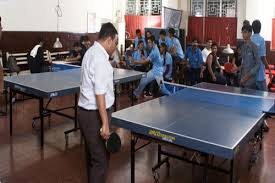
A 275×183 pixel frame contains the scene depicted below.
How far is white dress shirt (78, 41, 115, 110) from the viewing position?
8.49ft

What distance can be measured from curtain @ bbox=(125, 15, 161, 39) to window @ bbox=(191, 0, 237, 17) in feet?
4.58

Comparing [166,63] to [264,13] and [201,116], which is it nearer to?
[201,116]

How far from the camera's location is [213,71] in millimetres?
6984

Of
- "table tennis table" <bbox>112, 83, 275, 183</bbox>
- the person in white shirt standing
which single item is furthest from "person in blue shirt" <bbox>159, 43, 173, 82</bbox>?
the person in white shirt standing

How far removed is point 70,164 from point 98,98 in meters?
1.72

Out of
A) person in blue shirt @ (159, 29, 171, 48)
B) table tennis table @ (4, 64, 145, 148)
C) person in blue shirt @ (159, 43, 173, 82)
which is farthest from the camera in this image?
person in blue shirt @ (159, 29, 171, 48)

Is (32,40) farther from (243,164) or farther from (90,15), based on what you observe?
(243,164)

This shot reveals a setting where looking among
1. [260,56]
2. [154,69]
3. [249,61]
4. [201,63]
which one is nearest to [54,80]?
[154,69]

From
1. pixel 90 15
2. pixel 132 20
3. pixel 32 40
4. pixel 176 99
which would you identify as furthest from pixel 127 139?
Result: pixel 132 20

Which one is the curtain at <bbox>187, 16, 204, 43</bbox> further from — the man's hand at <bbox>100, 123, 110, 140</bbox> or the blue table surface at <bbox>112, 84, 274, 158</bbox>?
the man's hand at <bbox>100, 123, 110, 140</bbox>

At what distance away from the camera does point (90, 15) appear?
38.1 feet

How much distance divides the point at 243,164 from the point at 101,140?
2174 mm

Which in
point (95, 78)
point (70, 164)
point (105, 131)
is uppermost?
A: point (95, 78)

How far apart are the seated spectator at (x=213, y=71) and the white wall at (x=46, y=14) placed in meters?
5.26
